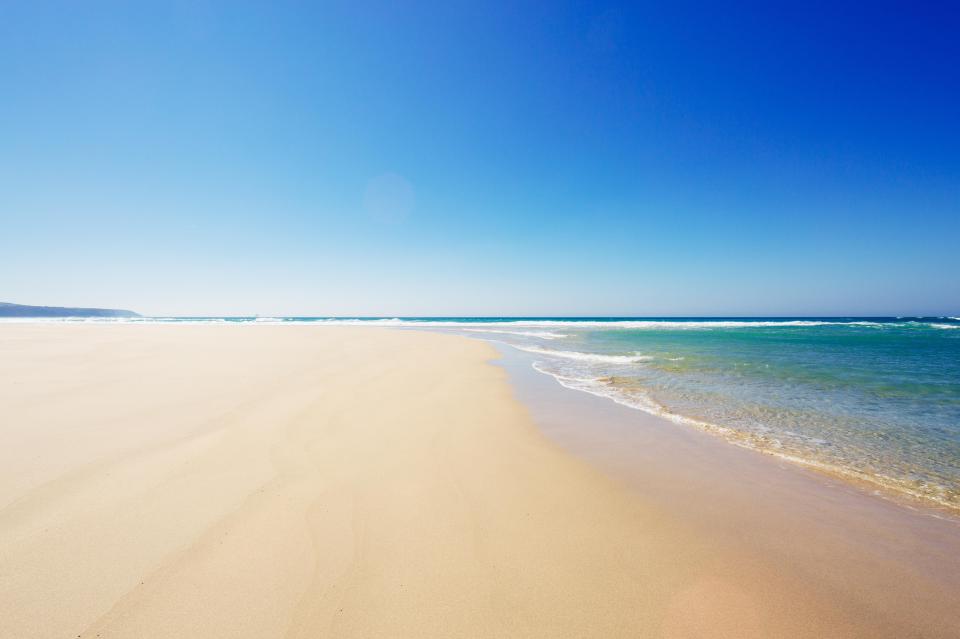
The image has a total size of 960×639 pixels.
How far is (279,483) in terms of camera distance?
3.90 metres

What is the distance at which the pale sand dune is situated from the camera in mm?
2277

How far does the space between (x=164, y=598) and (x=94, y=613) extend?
0.32 m

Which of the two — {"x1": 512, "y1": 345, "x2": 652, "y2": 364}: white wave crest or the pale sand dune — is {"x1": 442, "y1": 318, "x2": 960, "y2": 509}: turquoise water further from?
the pale sand dune

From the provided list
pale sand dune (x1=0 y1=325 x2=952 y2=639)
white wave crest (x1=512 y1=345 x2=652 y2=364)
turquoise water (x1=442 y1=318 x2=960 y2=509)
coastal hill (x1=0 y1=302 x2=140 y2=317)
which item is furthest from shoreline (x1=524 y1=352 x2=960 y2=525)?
coastal hill (x1=0 y1=302 x2=140 y2=317)

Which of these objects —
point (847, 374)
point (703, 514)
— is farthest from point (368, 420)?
point (847, 374)

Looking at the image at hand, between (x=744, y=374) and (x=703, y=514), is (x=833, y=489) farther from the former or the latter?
(x=744, y=374)

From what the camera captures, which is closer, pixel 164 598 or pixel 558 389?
pixel 164 598

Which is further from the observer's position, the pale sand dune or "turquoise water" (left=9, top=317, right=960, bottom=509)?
"turquoise water" (left=9, top=317, right=960, bottom=509)

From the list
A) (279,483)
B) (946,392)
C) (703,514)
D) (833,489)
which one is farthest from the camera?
(946,392)

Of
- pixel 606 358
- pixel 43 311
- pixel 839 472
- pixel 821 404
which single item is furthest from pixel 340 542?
pixel 43 311

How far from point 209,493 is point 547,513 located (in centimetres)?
322

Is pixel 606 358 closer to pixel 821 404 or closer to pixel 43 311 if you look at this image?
pixel 821 404

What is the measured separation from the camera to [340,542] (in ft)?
9.80

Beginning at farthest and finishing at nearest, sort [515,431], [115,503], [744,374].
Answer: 1. [744,374]
2. [515,431]
3. [115,503]
